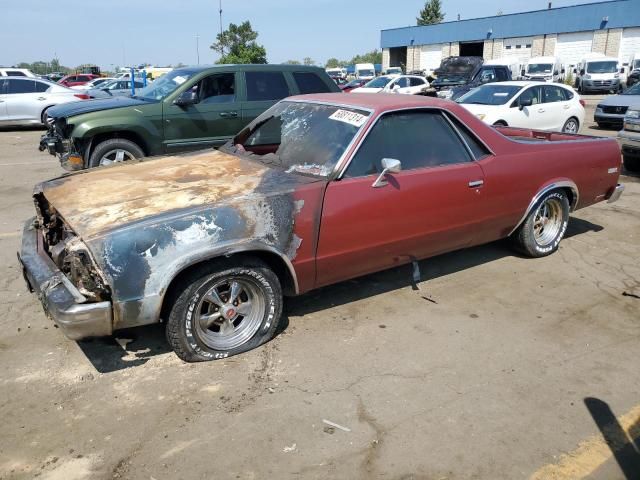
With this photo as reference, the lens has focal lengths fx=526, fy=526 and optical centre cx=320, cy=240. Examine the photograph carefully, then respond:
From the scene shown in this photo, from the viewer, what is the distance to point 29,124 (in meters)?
15.8

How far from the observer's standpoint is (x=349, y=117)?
3975 millimetres

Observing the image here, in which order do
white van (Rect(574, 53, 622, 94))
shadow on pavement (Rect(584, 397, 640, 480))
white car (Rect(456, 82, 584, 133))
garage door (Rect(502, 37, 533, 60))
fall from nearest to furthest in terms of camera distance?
1. shadow on pavement (Rect(584, 397, 640, 480))
2. white car (Rect(456, 82, 584, 133))
3. white van (Rect(574, 53, 622, 94))
4. garage door (Rect(502, 37, 533, 60))

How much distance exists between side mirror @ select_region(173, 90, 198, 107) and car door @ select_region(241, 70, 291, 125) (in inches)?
28.3

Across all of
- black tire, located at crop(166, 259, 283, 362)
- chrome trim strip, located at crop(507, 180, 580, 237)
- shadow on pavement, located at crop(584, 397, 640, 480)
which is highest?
chrome trim strip, located at crop(507, 180, 580, 237)

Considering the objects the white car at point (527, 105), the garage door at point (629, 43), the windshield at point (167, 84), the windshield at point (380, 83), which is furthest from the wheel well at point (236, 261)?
the garage door at point (629, 43)

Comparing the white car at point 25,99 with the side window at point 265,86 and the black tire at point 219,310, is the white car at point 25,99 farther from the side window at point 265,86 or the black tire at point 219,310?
the black tire at point 219,310

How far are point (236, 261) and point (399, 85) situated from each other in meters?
19.7

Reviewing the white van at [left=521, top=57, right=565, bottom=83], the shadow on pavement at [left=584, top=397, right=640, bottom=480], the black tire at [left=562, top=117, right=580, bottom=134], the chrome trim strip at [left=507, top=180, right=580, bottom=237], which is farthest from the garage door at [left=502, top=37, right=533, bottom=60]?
the shadow on pavement at [left=584, top=397, right=640, bottom=480]

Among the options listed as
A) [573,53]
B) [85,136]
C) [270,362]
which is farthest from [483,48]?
[270,362]

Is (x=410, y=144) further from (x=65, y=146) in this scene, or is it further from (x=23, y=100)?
(x=23, y=100)

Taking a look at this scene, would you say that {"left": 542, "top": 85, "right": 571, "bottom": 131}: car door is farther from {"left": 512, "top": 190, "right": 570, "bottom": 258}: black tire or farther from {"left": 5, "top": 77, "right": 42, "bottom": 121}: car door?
{"left": 5, "top": 77, "right": 42, "bottom": 121}: car door

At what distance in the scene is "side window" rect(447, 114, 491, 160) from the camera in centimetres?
435

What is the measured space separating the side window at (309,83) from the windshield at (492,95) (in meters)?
4.78

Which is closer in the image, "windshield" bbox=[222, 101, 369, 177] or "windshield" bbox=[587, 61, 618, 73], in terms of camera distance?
"windshield" bbox=[222, 101, 369, 177]
